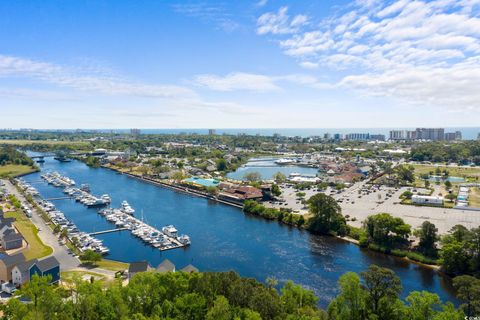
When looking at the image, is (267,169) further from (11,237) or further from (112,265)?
(11,237)

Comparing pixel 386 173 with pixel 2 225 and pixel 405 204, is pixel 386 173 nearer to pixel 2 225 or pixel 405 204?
pixel 405 204

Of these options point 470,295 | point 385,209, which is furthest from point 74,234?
point 385,209

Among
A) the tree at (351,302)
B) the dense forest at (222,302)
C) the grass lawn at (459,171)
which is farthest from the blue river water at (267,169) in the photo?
the tree at (351,302)

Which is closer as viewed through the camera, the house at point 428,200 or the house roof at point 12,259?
the house roof at point 12,259

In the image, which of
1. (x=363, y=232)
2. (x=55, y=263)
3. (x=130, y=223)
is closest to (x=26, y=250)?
(x=55, y=263)

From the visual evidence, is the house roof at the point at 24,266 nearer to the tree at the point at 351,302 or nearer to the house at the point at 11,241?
the house at the point at 11,241

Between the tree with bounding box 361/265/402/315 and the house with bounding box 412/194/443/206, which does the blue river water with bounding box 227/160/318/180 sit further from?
the tree with bounding box 361/265/402/315
